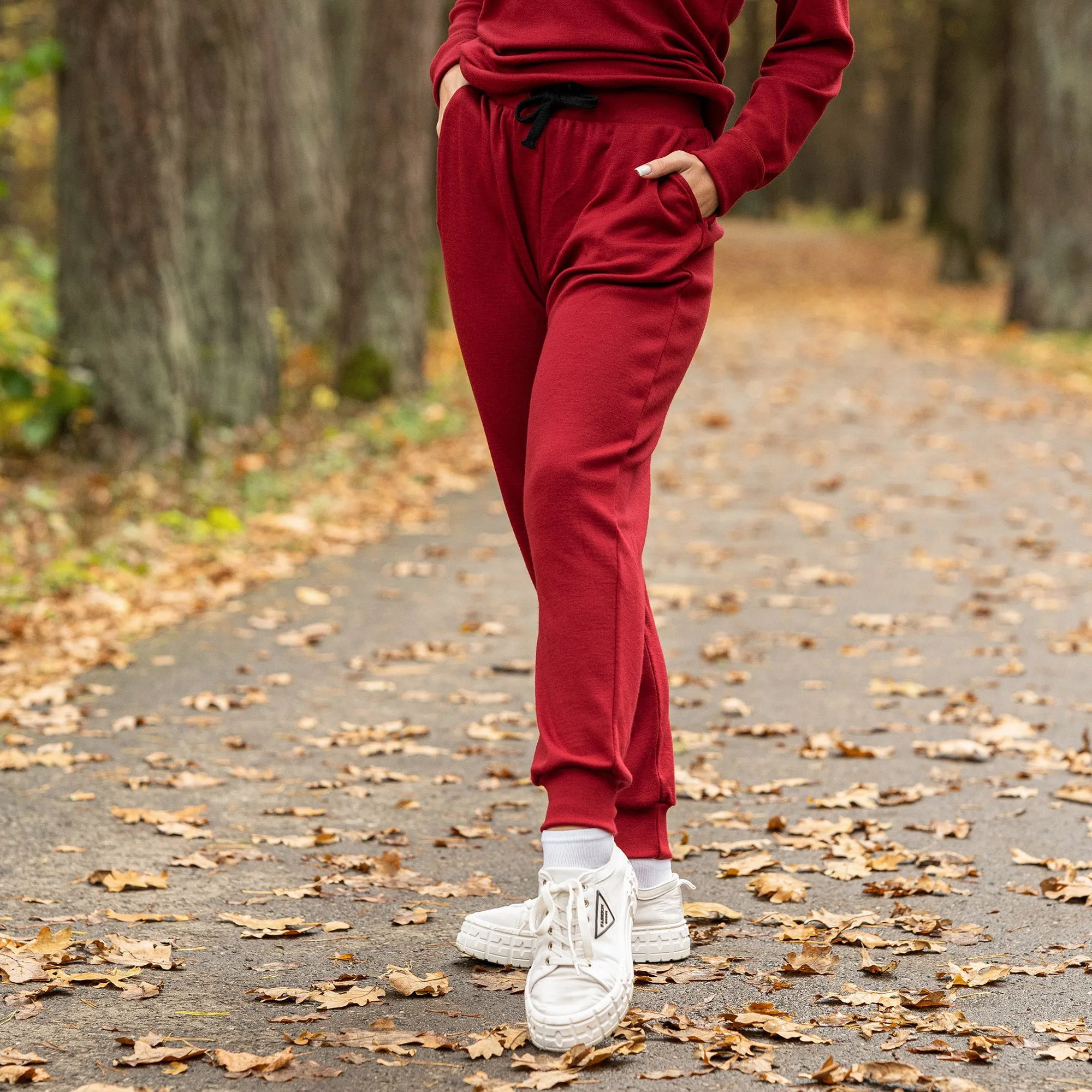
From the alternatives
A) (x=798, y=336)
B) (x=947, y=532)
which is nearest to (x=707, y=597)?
(x=947, y=532)

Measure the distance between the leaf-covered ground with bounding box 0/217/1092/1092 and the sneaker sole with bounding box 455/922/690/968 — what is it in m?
0.03

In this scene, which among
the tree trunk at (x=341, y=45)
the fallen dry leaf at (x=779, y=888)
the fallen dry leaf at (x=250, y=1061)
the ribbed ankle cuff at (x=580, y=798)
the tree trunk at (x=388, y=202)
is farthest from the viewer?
the tree trunk at (x=341, y=45)

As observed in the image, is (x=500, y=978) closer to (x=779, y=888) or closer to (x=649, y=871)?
(x=649, y=871)

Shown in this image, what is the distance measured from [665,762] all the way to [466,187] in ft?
3.79

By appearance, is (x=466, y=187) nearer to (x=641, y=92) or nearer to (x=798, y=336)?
(x=641, y=92)

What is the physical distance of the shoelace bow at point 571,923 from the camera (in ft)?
8.31

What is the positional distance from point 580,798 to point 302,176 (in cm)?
1078

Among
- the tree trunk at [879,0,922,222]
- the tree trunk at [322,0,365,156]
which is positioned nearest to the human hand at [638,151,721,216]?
the tree trunk at [322,0,365,156]

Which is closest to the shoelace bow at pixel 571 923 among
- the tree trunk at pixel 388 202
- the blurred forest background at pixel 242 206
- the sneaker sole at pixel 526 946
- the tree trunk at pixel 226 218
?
the sneaker sole at pixel 526 946

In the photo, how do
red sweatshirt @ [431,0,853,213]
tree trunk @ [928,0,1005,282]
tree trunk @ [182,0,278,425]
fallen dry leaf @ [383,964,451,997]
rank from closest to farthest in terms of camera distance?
red sweatshirt @ [431,0,853,213]
fallen dry leaf @ [383,964,451,997]
tree trunk @ [182,0,278,425]
tree trunk @ [928,0,1005,282]

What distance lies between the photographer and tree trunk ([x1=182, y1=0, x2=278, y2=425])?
31.8 ft

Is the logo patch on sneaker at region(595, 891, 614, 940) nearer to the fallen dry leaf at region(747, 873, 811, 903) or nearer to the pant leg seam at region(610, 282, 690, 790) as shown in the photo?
the pant leg seam at region(610, 282, 690, 790)

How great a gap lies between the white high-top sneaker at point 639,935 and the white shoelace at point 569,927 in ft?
1.02

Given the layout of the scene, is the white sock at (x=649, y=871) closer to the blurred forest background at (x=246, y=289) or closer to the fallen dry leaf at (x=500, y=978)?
the fallen dry leaf at (x=500, y=978)
